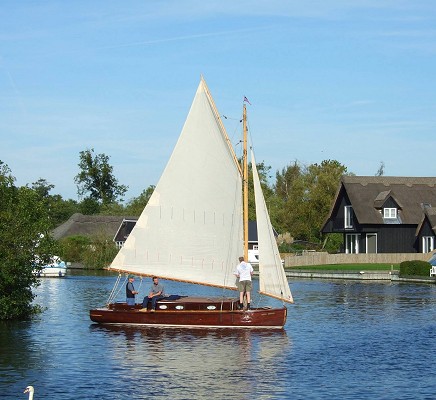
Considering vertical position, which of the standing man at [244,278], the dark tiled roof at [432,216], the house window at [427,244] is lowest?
the standing man at [244,278]

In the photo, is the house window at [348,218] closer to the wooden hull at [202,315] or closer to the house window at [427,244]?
the house window at [427,244]

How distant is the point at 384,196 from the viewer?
119m

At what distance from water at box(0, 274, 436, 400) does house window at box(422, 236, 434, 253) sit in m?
54.1

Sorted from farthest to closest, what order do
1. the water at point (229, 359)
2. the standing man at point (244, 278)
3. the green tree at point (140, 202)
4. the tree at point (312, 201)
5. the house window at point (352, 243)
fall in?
the green tree at point (140, 202) → the tree at point (312, 201) → the house window at point (352, 243) → the standing man at point (244, 278) → the water at point (229, 359)

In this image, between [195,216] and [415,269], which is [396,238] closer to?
[415,269]

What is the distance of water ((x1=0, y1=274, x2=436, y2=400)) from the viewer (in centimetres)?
3097

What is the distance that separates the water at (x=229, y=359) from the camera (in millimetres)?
30969

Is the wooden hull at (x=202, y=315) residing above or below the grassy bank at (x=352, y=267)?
below

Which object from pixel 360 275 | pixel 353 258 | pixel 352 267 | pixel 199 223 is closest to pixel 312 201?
pixel 353 258

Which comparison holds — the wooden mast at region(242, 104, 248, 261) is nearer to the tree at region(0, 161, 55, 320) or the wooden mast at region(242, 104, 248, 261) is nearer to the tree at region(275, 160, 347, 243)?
the tree at region(0, 161, 55, 320)

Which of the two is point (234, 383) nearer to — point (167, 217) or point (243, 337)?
point (243, 337)

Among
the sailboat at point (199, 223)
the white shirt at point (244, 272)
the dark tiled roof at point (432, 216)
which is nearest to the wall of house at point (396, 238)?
the dark tiled roof at point (432, 216)

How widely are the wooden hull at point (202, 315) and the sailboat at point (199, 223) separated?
10 cm

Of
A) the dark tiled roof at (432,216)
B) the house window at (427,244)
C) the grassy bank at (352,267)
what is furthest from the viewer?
→ the house window at (427,244)
